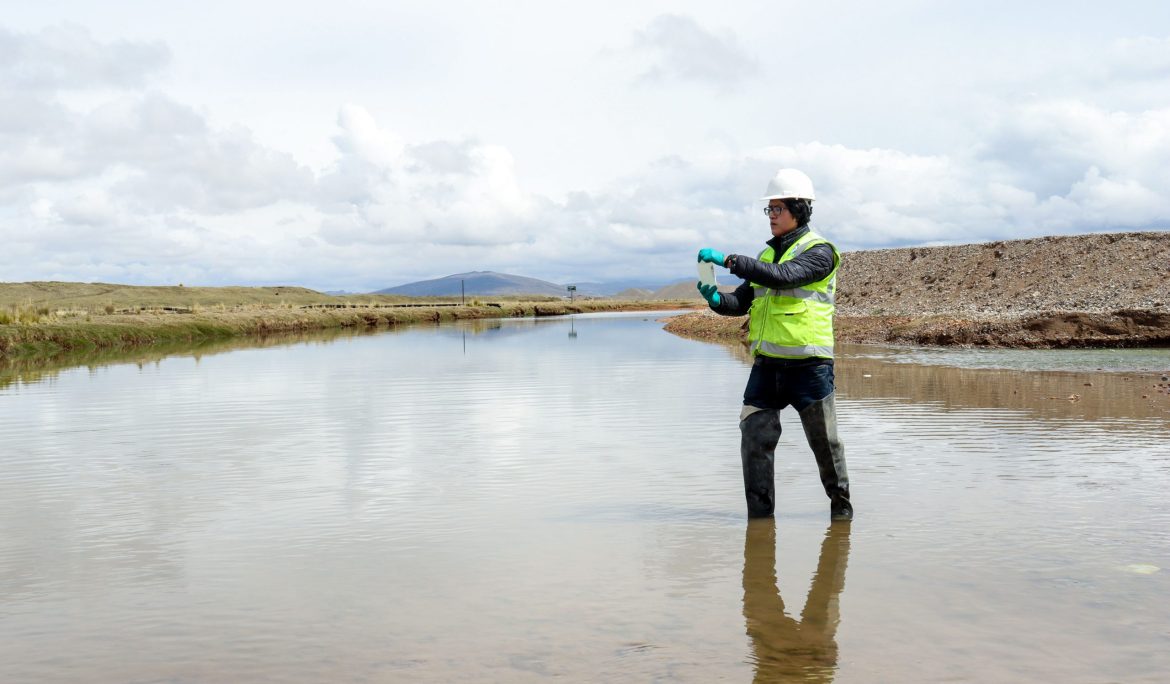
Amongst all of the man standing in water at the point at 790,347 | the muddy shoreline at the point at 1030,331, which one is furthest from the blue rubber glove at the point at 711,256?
the muddy shoreline at the point at 1030,331

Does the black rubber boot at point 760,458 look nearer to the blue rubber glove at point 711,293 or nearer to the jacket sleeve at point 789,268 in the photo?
the blue rubber glove at point 711,293

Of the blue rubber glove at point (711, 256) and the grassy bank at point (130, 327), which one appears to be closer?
the blue rubber glove at point (711, 256)

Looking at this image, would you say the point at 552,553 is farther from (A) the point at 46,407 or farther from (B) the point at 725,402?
(A) the point at 46,407

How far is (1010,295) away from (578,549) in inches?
1324

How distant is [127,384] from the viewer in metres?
20.2

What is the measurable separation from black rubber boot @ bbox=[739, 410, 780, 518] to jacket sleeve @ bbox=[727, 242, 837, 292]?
0.98m

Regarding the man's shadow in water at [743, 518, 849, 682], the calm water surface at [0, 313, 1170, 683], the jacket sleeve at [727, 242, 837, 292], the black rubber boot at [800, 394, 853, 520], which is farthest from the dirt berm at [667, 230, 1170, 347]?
the man's shadow in water at [743, 518, 849, 682]

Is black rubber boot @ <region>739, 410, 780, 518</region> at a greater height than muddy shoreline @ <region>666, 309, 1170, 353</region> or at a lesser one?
lesser

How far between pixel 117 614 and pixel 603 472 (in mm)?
4873

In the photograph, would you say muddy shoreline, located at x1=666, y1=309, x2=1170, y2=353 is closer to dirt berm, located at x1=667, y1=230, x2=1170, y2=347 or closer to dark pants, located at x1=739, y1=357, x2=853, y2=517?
dirt berm, located at x1=667, y1=230, x2=1170, y2=347

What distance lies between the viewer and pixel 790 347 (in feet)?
23.1

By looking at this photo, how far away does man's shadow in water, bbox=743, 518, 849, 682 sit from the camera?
4.54 m

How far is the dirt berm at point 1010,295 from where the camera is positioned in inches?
1046

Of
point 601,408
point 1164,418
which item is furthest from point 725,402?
point 1164,418
